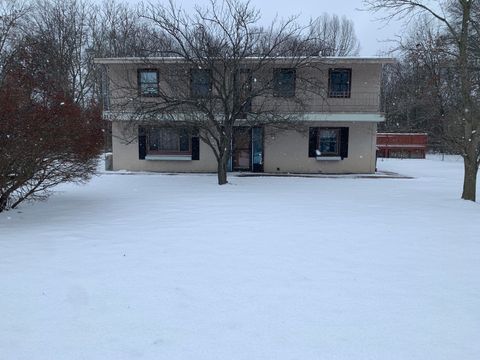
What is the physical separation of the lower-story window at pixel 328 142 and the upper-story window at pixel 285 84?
2239 millimetres

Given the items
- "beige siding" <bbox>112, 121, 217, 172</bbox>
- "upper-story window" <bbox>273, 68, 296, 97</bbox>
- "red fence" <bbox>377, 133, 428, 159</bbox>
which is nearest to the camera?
"upper-story window" <bbox>273, 68, 296, 97</bbox>

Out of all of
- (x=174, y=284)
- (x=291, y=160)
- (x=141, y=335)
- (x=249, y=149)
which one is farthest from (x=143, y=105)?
(x=141, y=335)

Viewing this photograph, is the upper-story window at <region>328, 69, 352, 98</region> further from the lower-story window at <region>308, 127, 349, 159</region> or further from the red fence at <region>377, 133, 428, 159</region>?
the red fence at <region>377, 133, 428, 159</region>

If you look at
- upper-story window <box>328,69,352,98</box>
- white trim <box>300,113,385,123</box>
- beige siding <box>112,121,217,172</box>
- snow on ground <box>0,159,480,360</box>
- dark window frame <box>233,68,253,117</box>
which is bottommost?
snow on ground <box>0,159,480,360</box>

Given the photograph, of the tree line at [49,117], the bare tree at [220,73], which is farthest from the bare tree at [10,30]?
the bare tree at [220,73]

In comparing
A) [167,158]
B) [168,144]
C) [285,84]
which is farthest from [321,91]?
[167,158]

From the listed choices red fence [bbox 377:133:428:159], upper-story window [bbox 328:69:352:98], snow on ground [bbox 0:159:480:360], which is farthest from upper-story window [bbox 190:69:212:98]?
red fence [bbox 377:133:428:159]

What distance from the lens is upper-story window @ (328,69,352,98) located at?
19203 millimetres

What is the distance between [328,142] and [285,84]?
3610 millimetres

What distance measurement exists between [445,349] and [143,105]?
45.9 ft

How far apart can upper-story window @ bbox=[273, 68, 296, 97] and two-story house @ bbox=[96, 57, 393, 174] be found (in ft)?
0.14

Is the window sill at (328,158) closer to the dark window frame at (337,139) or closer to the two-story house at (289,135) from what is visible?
the two-story house at (289,135)

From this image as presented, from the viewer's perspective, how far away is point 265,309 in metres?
4.31

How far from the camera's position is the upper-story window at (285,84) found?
1745 centimetres
